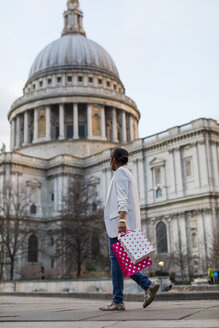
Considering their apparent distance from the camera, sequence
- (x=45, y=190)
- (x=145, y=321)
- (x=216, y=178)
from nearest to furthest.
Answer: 1. (x=145, y=321)
2. (x=216, y=178)
3. (x=45, y=190)

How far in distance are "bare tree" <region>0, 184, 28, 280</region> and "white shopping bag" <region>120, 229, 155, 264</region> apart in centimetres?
3610

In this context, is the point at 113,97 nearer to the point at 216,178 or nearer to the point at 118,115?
the point at 118,115

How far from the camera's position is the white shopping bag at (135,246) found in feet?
21.1

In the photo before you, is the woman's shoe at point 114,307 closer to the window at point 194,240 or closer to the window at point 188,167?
the window at point 194,240

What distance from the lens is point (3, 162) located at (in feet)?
184

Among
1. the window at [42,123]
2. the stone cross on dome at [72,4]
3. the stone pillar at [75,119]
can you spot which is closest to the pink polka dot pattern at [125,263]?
the stone pillar at [75,119]

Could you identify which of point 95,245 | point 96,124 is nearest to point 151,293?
point 95,245

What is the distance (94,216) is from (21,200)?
38.2ft

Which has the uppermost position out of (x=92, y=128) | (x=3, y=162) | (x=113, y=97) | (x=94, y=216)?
(x=113, y=97)

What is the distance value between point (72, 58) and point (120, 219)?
7466 cm

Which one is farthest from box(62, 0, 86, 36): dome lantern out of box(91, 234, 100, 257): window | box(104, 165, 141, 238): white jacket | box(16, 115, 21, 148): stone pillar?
box(104, 165, 141, 238): white jacket

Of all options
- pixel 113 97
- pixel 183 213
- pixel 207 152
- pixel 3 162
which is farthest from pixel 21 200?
pixel 113 97

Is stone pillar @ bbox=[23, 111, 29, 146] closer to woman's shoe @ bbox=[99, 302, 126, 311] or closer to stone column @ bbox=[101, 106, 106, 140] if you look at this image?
stone column @ bbox=[101, 106, 106, 140]

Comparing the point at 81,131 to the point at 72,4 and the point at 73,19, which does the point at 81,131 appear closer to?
the point at 73,19
